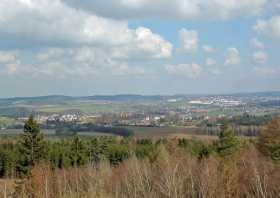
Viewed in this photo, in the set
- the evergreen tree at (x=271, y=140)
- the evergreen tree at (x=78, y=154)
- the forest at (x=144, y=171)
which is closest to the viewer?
the forest at (x=144, y=171)

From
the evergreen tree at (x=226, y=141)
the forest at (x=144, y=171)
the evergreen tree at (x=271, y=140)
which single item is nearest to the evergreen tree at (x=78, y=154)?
the forest at (x=144, y=171)

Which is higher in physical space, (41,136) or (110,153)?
(41,136)

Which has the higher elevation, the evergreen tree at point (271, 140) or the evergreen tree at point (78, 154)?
the evergreen tree at point (271, 140)

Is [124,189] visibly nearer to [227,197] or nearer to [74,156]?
[227,197]

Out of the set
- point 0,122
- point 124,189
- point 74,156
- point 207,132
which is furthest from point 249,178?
point 0,122

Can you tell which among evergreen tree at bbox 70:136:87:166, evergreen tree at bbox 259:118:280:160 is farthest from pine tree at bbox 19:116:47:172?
evergreen tree at bbox 259:118:280:160

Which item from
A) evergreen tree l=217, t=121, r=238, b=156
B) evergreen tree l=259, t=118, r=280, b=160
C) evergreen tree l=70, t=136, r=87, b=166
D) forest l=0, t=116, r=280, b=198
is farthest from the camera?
evergreen tree l=70, t=136, r=87, b=166

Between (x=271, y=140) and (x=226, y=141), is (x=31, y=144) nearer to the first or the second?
(x=226, y=141)

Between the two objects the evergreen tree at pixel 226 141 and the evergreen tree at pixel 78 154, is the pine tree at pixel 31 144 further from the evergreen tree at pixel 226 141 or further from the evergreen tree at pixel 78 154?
the evergreen tree at pixel 226 141

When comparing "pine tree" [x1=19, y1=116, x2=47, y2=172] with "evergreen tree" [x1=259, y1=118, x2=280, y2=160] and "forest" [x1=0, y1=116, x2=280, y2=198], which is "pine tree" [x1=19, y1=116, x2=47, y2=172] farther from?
"evergreen tree" [x1=259, y1=118, x2=280, y2=160]
